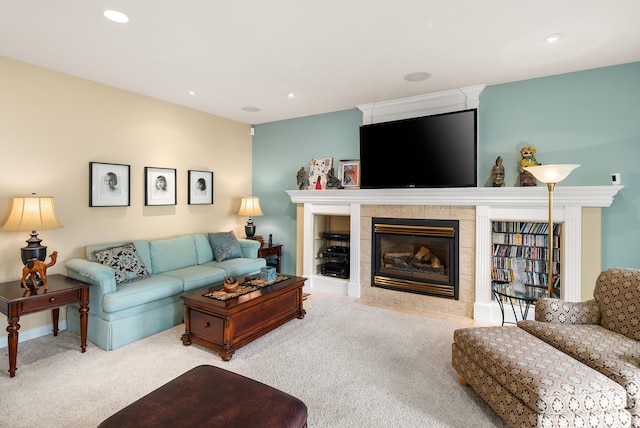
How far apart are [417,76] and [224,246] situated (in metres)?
3.26

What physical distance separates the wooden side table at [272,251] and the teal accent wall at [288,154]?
0.15 metres

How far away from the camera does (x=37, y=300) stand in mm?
2666

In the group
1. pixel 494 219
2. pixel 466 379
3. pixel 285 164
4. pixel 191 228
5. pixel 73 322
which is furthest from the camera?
pixel 285 164

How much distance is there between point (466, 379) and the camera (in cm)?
233

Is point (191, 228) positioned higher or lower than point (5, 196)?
lower

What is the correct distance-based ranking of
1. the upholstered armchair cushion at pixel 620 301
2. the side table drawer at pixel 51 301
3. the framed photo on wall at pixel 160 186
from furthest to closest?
the framed photo on wall at pixel 160 186 < the side table drawer at pixel 51 301 < the upholstered armchair cushion at pixel 620 301

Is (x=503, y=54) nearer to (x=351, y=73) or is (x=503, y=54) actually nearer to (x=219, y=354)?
(x=351, y=73)

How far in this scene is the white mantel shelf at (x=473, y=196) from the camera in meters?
3.24

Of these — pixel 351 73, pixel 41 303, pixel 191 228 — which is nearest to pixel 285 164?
pixel 191 228

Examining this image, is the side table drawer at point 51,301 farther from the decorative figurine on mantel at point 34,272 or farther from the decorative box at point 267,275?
the decorative box at point 267,275

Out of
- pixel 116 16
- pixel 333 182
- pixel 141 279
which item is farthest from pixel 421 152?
pixel 141 279

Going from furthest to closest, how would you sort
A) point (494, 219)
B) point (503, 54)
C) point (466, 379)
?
point (494, 219)
point (503, 54)
point (466, 379)

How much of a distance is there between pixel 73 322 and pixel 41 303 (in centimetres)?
77

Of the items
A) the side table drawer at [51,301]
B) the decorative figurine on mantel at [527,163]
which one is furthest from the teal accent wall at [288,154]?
the side table drawer at [51,301]
